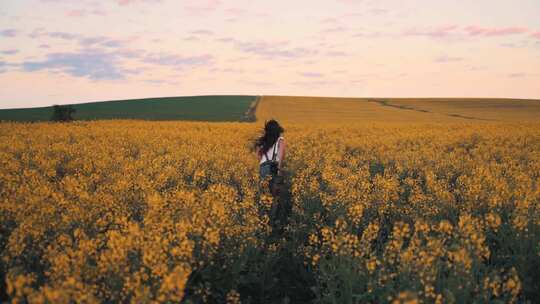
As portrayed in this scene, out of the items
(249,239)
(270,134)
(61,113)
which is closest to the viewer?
(249,239)

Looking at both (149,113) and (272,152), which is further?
(149,113)

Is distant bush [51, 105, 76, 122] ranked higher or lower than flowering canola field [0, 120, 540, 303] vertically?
higher

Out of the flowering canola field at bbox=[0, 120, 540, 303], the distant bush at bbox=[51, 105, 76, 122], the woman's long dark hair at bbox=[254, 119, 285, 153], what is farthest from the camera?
the distant bush at bbox=[51, 105, 76, 122]

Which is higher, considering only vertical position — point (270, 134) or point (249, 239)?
point (270, 134)

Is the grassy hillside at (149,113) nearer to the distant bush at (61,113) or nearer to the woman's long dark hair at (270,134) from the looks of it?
the distant bush at (61,113)

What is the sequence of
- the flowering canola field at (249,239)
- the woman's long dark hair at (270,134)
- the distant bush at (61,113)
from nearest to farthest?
the flowering canola field at (249,239), the woman's long dark hair at (270,134), the distant bush at (61,113)

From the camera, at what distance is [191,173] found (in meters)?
10.1

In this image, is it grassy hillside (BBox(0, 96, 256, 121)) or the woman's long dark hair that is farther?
grassy hillside (BBox(0, 96, 256, 121))

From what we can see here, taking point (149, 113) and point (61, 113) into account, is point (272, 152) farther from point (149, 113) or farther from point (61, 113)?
point (149, 113)

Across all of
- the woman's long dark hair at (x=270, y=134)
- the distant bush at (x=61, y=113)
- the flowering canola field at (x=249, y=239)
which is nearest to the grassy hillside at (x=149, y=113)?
the distant bush at (x=61, y=113)

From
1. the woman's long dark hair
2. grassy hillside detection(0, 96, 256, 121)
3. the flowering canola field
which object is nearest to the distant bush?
grassy hillside detection(0, 96, 256, 121)

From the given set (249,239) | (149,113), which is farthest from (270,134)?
(149,113)

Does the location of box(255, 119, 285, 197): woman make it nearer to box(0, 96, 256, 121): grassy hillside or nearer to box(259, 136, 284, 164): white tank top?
box(259, 136, 284, 164): white tank top

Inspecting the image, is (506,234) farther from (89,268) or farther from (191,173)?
(191,173)
